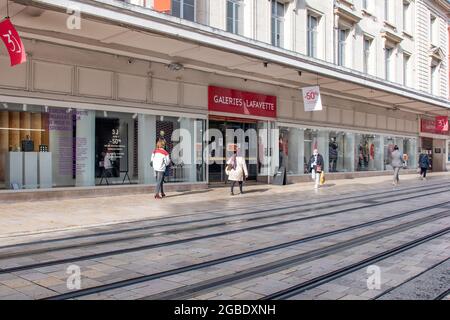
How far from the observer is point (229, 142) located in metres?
18.6

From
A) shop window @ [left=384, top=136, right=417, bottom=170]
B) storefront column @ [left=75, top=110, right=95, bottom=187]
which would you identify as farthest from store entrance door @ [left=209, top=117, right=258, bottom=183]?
shop window @ [left=384, top=136, right=417, bottom=170]

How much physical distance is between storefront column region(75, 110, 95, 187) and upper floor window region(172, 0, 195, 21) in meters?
5.01

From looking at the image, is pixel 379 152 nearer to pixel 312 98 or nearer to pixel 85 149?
pixel 312 98

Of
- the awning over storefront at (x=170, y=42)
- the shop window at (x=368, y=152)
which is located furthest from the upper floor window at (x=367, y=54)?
the awning over storefront at (x=170, y=42)

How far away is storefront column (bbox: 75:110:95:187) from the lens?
1334 centimetres

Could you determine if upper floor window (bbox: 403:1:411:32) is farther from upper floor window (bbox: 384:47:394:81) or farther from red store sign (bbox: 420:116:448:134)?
red store sign (bbox: 420:116:448:134)

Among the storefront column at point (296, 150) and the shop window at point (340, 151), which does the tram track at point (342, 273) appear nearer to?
the storefront column at point (296, 150)

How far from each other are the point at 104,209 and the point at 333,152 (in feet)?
49.7

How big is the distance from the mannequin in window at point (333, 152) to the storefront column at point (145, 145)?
1121 centimetres

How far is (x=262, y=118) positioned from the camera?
19188 mm

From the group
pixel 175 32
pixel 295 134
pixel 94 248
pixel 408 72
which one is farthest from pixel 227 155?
pixel 408 72

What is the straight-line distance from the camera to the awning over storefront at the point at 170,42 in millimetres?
10328

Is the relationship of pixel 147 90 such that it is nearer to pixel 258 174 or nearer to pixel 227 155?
pixel 227 155

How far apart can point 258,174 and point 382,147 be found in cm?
1125
